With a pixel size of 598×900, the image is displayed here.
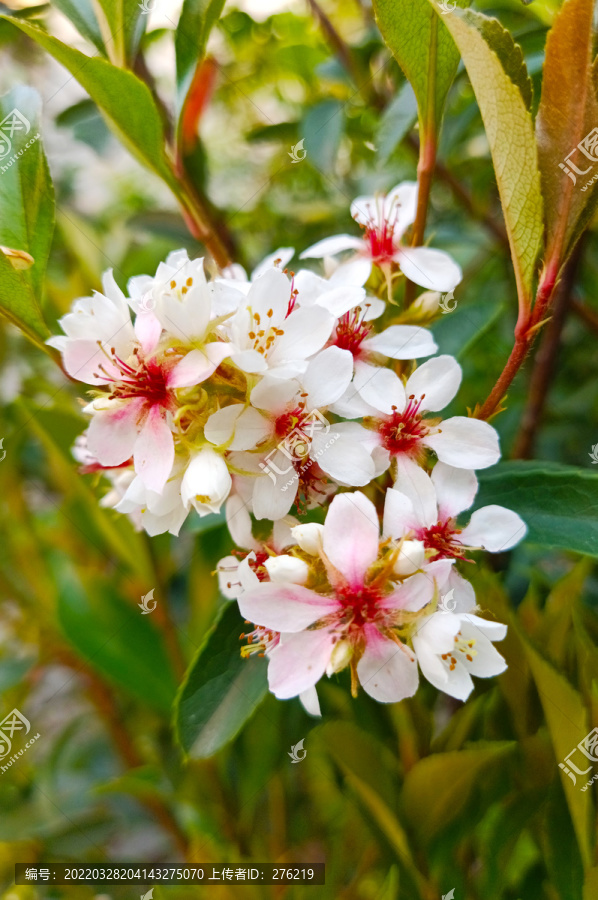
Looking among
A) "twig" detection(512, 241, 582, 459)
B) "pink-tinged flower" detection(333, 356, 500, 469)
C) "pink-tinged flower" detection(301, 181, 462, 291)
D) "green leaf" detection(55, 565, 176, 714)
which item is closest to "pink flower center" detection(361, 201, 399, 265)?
"pink-tinged flower" detection(301, 181, 462, 291)

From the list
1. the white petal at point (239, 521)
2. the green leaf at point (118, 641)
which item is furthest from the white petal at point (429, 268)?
the green leaf at point (118, 641)

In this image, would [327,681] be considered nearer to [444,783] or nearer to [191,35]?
[444,783]

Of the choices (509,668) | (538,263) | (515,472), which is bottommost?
(509,668)

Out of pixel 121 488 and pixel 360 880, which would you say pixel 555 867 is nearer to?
pixel 360 880

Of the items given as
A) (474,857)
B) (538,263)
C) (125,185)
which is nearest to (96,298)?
(538,263)

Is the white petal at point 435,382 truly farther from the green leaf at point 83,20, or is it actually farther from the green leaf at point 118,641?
the green leaf at point 118,641

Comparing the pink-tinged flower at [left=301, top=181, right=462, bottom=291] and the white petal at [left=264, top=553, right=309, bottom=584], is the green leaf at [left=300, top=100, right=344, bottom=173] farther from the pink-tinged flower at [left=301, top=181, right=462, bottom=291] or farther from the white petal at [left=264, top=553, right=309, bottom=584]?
the white petal at [left=264, top=553, right=309, bottom=584]
